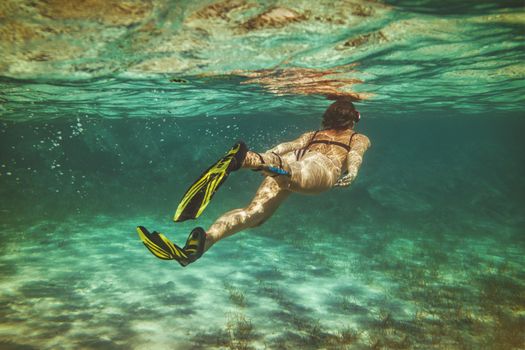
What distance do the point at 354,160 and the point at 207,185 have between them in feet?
10.5

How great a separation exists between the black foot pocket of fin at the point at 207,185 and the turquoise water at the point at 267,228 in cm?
405

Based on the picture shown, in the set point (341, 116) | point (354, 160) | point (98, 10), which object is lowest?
point (354, 160)

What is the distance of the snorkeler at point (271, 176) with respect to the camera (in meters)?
4.75

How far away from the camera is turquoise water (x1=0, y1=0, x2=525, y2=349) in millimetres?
7766

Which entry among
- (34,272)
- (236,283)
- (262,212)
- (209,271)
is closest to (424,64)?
(262,212)

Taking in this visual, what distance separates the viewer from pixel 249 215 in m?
6.14

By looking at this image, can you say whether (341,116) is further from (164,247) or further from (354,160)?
(164,247)

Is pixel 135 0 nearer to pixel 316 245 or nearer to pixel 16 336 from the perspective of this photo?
pixel 16 336

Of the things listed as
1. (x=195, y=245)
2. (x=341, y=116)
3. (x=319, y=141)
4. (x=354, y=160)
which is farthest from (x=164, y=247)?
(x=341, y=116)

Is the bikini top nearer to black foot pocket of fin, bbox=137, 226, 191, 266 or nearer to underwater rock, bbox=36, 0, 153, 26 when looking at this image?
black foot pocket of fin, bbox=137, 226, 191, 266

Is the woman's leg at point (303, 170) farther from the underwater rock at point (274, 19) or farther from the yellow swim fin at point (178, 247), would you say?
the underwater rock at point (274, 19)

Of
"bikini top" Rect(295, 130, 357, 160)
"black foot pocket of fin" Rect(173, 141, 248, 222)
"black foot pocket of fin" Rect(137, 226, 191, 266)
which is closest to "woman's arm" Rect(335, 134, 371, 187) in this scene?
"bikini top" Rect(295, 130, 357, 160)

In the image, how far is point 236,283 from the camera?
11.5 meters

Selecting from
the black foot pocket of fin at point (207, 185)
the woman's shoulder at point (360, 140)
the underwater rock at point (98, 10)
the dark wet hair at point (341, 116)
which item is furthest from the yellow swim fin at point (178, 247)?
the underwater rock at point (98, 10)
